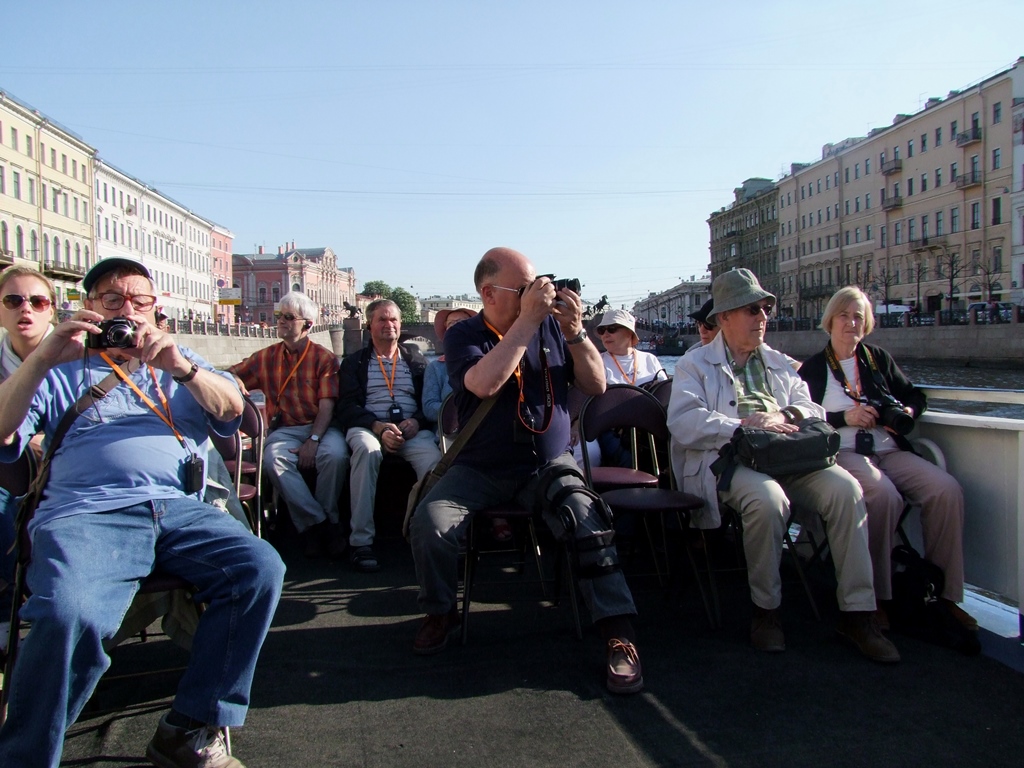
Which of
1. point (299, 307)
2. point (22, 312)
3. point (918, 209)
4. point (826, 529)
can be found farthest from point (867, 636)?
point (918, 209)

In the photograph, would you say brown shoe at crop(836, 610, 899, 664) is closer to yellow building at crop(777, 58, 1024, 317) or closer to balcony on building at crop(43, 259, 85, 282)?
yellow building at crop(777, 58, 1024, 317)

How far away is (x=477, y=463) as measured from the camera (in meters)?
3.33

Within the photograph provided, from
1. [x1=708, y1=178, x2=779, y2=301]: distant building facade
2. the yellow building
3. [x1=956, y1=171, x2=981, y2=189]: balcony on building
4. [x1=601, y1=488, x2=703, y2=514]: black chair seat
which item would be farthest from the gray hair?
[x1=708, y1=178, x2=779, y2=301]: distant building facade

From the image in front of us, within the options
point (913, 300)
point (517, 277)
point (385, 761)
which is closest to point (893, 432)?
point (517, 277)

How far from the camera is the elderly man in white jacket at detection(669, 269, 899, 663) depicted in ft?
10.3

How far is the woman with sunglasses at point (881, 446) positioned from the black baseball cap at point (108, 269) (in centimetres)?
305

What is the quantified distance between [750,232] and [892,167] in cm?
3070

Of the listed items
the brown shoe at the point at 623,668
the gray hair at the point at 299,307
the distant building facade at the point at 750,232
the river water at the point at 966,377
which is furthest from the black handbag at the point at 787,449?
the distant building facade at the point at 750,232

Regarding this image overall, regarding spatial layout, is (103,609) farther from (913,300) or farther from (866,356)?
(913,300)

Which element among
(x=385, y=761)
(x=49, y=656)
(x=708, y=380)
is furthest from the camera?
(x=708, y=380)

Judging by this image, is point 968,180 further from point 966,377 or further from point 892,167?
point 966,377

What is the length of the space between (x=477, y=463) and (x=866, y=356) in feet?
7.04

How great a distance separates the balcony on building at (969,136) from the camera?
161 ft

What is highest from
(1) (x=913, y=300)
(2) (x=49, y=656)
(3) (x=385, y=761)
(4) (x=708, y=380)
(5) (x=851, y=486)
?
(1) (x=913, y=300)
